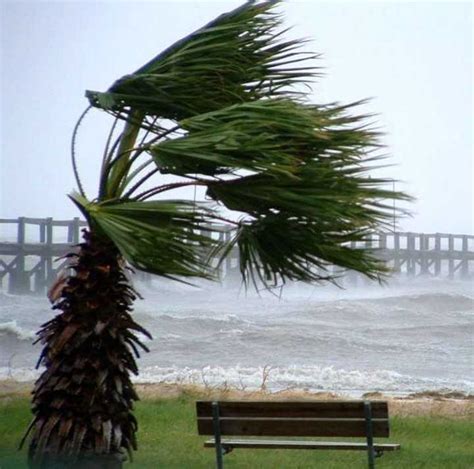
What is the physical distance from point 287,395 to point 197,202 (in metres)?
5.85

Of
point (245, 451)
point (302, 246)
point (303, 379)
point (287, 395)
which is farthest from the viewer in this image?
point (303, 379)

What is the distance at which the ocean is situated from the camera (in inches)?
546

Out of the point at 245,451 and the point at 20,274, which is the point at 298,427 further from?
the point at 20,274

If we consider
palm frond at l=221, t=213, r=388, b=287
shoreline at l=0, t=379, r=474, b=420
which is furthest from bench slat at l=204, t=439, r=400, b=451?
shoreline at l=0, t=379, r=474, b=420

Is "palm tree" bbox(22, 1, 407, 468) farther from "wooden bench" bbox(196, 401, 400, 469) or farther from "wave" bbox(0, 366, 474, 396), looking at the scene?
"wave" bbox(0, 366, 474, 396)

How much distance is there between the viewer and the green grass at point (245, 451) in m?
10.2

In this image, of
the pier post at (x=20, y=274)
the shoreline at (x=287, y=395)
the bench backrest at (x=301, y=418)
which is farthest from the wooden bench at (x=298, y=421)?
the pier post at (x=20, y=274)

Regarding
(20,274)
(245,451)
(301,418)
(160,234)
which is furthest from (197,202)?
(20,274)

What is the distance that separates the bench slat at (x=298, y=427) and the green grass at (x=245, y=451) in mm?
1174

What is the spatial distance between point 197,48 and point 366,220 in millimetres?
1634

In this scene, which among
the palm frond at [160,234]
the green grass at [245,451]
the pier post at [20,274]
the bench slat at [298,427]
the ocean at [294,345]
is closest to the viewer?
the palm frond at [160,234]

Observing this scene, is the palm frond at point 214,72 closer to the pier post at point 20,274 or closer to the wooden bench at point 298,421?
the wooden bench at point 298,421

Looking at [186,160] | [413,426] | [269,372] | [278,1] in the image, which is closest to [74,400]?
[186,160]

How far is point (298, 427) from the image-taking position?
28.9ft
